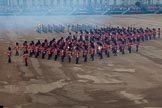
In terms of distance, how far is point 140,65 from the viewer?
2448 centimetres

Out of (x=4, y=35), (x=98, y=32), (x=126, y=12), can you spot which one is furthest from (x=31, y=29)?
(x=126, y=12)

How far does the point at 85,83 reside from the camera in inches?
770

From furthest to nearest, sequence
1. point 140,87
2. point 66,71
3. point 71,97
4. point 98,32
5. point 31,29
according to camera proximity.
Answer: point 31,29 < point 98,32 < point 66,71 < point 140,87 < point 71,97

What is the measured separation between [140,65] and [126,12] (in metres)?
46.2

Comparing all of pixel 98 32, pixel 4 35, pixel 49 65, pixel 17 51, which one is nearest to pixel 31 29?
pixel 4 35

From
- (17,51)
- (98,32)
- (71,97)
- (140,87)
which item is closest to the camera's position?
(71,97)

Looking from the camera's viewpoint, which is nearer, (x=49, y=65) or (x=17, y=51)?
(x=49, y=65)

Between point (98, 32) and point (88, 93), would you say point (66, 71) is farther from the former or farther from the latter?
point (98, 32)

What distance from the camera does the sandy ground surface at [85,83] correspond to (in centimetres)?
1628

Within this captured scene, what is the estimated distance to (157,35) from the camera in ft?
127

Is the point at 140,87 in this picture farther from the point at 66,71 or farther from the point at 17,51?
the point at 17,51

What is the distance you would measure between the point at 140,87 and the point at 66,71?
18.1 ft

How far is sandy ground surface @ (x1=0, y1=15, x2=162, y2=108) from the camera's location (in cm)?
1628

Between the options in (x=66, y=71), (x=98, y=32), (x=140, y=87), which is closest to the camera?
(x=140, y=87)
